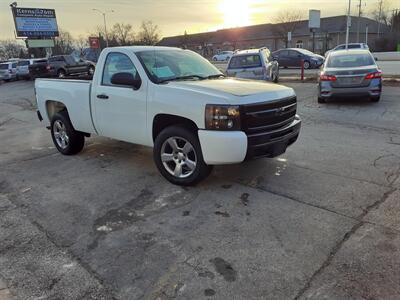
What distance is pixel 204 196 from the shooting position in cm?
446

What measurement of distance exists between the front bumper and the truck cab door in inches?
44.6

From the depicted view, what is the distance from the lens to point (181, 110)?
4410 millimetres

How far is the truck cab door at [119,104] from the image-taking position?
4.94 meters

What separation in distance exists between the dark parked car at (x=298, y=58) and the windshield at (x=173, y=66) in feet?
74.1

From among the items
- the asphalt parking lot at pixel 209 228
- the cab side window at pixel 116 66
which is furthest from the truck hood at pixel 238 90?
the asphalt parking lot at pixel 209 228

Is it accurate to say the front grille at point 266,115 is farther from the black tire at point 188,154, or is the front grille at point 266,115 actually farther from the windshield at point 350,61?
the windshield at point 350,61

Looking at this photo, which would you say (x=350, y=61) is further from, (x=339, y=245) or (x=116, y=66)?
(x=339, y=245)

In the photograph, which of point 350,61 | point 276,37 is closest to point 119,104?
point 350,61

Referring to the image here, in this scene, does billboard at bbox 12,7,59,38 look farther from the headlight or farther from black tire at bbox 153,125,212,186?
the headlight

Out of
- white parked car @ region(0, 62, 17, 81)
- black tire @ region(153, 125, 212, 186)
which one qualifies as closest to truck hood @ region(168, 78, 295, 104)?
black tire @ region(153, 125, 212, 186)

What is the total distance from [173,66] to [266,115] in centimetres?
169

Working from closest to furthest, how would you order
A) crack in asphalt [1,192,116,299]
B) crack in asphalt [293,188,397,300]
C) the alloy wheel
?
1. crack in asphalt [293,188,397,300]
2. crack in asphalt [1,192,116,299]
3. the alloy wheel

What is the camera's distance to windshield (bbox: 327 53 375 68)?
10.5 m

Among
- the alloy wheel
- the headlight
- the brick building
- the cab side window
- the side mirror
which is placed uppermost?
the brick building
